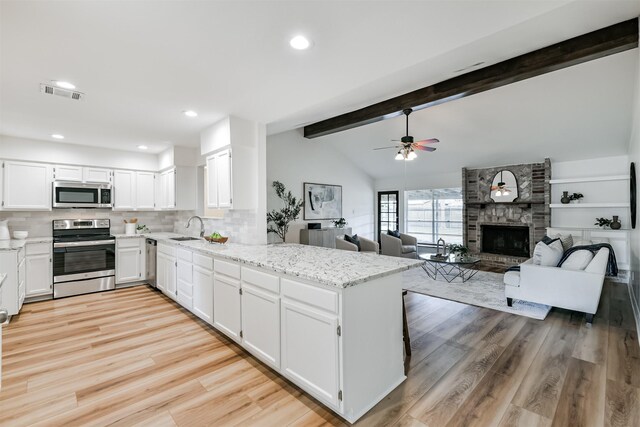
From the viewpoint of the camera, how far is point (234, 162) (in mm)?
3832

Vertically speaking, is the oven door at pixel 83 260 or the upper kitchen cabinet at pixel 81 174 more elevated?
the upper kitchen cabinet at pixel 81 174

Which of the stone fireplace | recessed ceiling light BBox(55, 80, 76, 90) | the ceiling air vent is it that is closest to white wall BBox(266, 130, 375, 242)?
the stone fireplace

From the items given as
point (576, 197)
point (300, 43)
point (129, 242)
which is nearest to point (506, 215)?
point (576, 197)

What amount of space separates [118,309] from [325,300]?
140 inches

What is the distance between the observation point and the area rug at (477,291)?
158 inches

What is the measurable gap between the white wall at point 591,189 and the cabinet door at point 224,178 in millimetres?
7191

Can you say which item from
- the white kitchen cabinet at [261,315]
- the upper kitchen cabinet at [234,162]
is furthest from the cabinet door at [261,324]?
the upper kitchen cabinet at [234,162]

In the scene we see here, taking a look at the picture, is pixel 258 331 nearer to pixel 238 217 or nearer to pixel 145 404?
pixel 145 404

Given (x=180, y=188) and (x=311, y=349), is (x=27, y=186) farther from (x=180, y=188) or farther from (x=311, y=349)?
(x=311, y=349)

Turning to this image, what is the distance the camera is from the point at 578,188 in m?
6.71

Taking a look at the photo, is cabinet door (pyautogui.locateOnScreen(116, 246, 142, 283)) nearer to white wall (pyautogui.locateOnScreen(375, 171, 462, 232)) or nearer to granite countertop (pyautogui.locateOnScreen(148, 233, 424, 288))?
granite countertop (pyautogui.locateOnScreen(148, 233, 424, 288))

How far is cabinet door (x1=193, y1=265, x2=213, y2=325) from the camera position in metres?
3.32

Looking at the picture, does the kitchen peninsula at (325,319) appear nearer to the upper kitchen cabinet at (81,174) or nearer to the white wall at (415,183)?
the upper kitchen cabinet at (81,174)

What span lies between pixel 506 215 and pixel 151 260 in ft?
25.6
